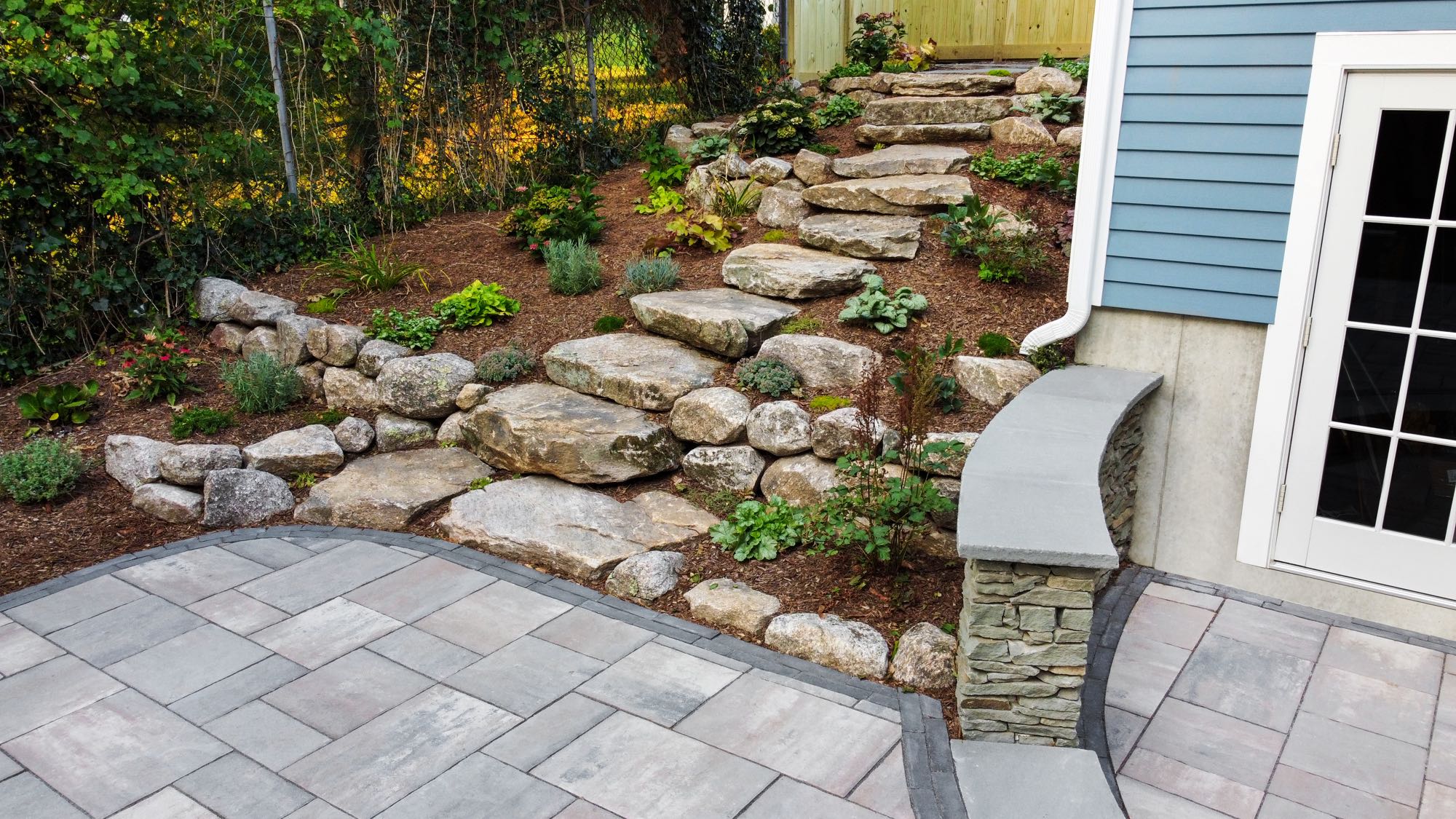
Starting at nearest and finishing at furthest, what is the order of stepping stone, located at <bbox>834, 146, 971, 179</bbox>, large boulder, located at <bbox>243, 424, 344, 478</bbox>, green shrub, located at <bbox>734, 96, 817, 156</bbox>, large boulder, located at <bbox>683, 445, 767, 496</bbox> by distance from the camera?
large boulder, located at <bbox>683, 445, 767, 496</bbox> → large boulder, located at <bbox>243, 424, 344, 478</bbox> → stepping stone, located at <bbox>834, 146, 971, 179</bbox> → green shrub, located at <bbox>734, 96, 817, 156</bbox>

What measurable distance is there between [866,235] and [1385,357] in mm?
2939

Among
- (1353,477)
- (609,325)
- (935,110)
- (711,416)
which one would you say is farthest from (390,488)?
(935,110)

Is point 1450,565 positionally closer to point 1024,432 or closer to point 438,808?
point 1024,432

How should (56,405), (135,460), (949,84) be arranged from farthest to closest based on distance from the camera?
(949,84) → (56,405) → (135,460)

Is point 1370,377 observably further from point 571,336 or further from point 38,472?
point 38,472

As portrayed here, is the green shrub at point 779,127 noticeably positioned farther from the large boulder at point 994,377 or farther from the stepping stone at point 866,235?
the large boulder at point 994,377

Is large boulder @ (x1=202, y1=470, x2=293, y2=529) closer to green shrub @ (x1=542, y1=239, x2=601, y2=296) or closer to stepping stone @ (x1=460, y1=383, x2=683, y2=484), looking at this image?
stepping stone @ (x1=460, y1=383, x2=683, y2=484)

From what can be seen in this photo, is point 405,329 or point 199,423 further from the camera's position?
point 405,329

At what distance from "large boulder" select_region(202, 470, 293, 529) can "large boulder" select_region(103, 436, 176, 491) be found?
13.2 inches

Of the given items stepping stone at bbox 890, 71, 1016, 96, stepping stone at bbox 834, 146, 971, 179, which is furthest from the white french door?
stepping stone at bbox 890, 71, 1016, 96

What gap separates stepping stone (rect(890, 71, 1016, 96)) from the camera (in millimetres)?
7816

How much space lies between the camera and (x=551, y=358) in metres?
5.70

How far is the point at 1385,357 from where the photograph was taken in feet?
13.1

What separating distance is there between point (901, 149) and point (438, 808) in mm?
5676
